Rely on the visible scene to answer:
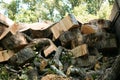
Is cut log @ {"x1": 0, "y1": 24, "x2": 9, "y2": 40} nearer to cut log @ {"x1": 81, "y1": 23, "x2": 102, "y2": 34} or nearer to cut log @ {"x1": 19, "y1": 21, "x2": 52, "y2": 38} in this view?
cut log @ {"x1": 19, "y1": 21, "x2": 52, "y2": 38}

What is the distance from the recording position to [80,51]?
5832 mm

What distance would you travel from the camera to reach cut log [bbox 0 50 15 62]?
19.8 feet

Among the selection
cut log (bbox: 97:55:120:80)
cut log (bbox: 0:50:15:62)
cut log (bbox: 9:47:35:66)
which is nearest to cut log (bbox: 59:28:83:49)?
cut log (bbox: 9:47:35:66)

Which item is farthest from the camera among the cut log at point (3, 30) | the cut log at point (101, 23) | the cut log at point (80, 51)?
the cut log at point (101, 23)

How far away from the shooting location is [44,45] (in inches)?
243

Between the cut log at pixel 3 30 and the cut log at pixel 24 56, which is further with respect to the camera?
the cut log at pixel 3 30

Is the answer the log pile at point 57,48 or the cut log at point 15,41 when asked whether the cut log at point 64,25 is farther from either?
the cut log at point 15,41

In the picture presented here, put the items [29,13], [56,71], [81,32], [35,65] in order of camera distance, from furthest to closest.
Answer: [29,13], [81,32], [35,65], [56,71]

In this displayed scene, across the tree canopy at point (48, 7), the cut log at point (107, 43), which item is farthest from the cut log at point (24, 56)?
the tree canopy at point (48, 7)

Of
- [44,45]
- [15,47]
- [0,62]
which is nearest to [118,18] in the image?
[44,45]

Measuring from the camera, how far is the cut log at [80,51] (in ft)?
18.9

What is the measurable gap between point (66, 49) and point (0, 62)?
143cm

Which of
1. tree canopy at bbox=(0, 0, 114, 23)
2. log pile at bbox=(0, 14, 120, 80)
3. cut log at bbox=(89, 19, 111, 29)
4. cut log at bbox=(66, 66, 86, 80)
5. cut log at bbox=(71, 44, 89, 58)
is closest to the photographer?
cut log at bbox=(66, 66, 86, 80)

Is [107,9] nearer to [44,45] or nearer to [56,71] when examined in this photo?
[44,45]
